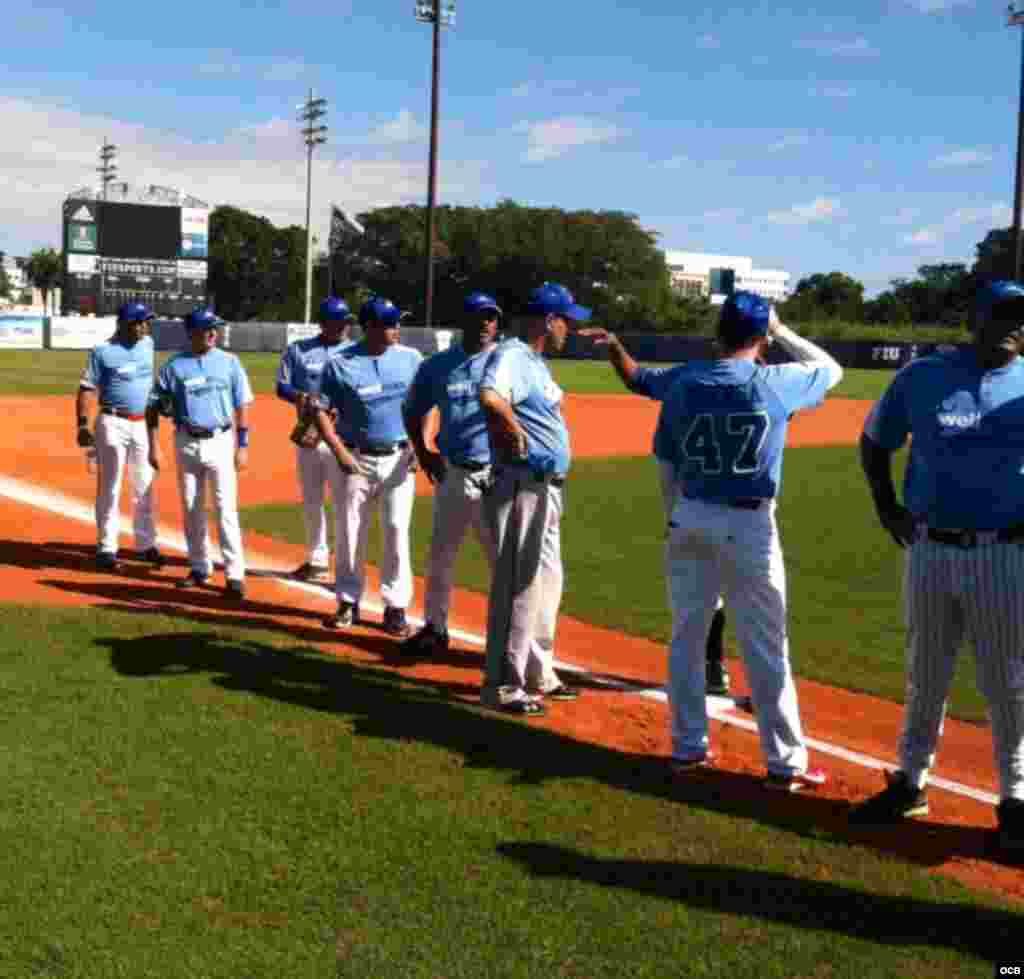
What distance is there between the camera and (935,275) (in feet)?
285

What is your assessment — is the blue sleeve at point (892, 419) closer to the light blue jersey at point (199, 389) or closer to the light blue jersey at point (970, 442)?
the light blue jersey at point (970, 442)

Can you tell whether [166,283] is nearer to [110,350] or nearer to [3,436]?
[3,436]

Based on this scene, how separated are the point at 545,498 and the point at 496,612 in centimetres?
59

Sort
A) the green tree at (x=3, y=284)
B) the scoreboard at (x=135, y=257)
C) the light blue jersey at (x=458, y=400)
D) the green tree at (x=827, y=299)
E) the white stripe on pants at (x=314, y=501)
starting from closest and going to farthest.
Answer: the light blue jersey at (x=458, y=400) < the white stripe on pants at (x=314, y=501) < the scoreboard at (x=135, y=257) < the green tree at (x=827, y=299) < the green tree at (x=3, y=284)

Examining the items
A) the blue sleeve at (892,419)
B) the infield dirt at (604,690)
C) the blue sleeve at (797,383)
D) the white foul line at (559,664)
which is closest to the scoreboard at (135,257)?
the infield dirt at (604,690)

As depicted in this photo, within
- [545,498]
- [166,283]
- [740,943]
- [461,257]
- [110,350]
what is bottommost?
[740,943]

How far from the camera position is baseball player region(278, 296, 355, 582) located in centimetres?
858

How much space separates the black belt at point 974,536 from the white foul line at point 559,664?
44.9 inches

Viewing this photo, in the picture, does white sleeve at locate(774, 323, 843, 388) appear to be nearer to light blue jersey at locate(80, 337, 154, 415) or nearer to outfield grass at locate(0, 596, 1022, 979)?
outfield grass at locate(0, 596, 1022, 979)

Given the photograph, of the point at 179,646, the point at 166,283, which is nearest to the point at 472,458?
the point at 179,646

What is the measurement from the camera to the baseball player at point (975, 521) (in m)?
4.03

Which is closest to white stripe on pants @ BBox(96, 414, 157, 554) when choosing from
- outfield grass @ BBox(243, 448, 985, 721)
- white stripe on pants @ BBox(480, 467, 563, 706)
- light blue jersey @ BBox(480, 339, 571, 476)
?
outfield grass @ BBox(243, 448, 985, 721)

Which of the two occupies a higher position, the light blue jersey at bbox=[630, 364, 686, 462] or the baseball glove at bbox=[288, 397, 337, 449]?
the light blue jersey at bbox=[630, 364, 686, 462]

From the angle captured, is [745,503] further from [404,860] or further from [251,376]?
[251,376]
